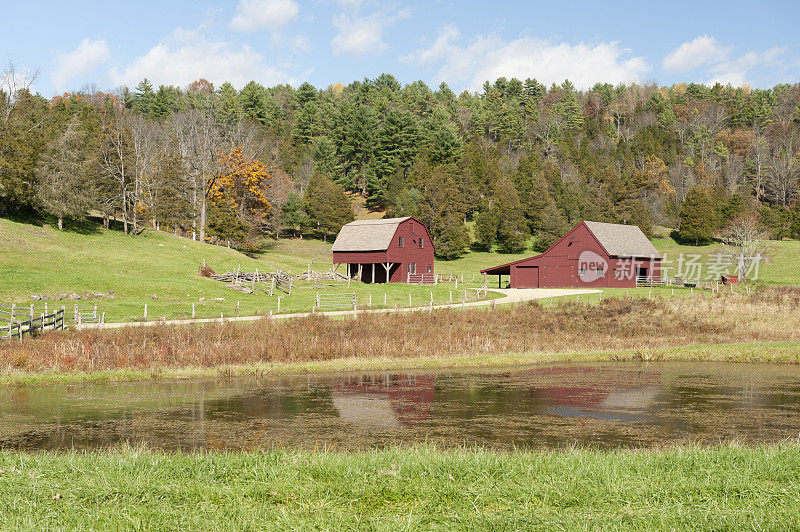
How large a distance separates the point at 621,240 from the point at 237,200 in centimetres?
4859

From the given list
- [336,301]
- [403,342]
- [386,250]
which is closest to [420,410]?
[403,342]

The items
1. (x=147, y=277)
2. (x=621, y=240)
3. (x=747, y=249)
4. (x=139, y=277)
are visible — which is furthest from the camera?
(x=747, y=249)

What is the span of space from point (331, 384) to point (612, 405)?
30.9 ft

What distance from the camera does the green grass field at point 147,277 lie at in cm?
3803

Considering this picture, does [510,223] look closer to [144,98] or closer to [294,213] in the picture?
[294,213]

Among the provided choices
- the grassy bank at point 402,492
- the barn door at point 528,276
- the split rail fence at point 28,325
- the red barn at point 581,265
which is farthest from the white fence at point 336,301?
the grassy bank at point 402,492

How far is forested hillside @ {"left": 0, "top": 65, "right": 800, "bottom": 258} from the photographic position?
64.0 m

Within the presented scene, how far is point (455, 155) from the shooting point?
10619 cm

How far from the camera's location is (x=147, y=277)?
4766 centimetres

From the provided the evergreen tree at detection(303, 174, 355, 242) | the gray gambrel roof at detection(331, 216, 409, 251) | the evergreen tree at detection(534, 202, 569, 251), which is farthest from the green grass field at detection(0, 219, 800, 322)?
the evergreen tree at detection(534, 202, 569, 251)

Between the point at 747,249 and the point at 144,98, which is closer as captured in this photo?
the point at 747,249

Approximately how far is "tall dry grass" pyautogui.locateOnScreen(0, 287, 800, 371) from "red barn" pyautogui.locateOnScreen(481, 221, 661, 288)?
22.0m

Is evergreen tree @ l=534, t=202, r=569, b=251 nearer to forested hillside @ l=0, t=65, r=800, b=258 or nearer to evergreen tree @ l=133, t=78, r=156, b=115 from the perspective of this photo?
forested hillside @ l=0, t=65, r=800, b=258

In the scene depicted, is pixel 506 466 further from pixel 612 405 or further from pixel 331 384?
pixel 331 384
